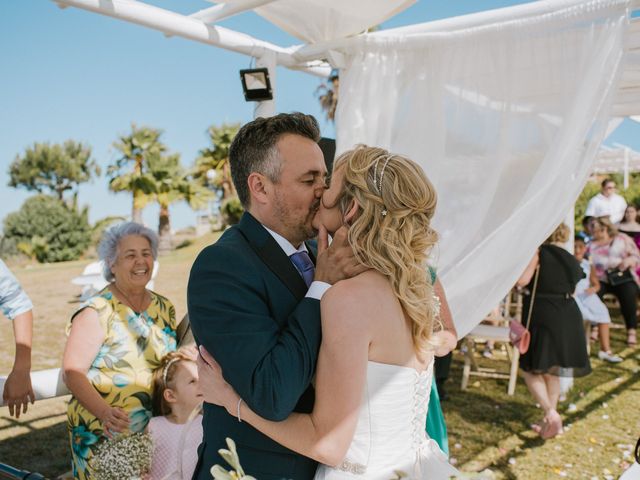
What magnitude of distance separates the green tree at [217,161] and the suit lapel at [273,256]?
28.5 meters

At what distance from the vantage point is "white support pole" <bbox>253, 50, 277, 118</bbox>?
162 inches

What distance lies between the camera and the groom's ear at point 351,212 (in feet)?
5.36

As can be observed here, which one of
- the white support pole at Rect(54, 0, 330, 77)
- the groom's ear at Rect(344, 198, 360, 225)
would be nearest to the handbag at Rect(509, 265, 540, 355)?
the white support pole at Rect(54, 0, 330, 77)

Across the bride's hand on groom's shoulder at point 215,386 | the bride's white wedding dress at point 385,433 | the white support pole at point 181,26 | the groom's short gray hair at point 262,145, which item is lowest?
the bride's white wedding dress at point 385,433

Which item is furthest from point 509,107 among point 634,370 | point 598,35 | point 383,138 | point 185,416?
point 634,370

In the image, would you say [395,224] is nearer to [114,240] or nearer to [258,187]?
[258,187]

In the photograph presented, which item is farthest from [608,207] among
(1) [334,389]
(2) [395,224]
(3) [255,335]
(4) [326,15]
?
(3) [255,335]

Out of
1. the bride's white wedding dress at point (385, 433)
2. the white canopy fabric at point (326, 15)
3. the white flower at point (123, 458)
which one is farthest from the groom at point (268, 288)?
the white canopy fabric at point (326, 15)

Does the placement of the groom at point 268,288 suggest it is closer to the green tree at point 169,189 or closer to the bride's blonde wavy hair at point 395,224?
the bride's blonde wavy hair at point 395,224

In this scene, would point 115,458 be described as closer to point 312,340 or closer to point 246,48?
point 312,340

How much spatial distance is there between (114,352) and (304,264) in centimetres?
153

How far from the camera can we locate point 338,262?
1583 mm

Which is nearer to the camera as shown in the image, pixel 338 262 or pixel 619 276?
pixel 338 262

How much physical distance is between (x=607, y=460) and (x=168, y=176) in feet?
85.5
